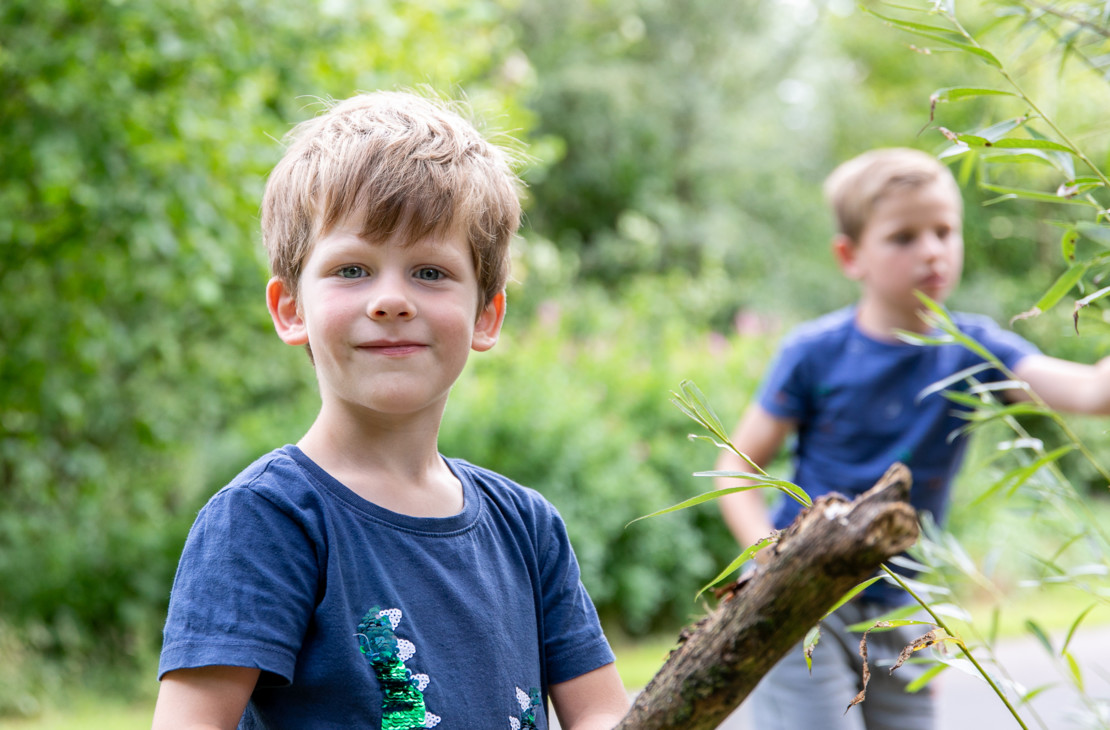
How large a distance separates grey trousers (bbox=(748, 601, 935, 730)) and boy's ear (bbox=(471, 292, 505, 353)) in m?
1.38

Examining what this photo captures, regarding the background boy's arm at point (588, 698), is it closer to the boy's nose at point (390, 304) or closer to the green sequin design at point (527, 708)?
the green sequin design at point (527, 708)

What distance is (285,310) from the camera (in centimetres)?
168

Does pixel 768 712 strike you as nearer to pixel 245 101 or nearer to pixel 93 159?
pixel 93 159

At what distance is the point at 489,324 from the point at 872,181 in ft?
5.85

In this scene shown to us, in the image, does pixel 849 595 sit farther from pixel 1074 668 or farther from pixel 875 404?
pixel 875 404

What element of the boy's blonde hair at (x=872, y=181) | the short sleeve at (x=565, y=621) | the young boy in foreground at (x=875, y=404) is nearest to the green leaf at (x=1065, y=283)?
the short sleeve at (x=565, y=621)

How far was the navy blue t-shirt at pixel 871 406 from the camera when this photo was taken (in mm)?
2934

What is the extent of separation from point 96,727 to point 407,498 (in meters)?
4.88

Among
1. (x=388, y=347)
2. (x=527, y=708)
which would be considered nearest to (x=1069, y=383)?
(x=527, y=708)

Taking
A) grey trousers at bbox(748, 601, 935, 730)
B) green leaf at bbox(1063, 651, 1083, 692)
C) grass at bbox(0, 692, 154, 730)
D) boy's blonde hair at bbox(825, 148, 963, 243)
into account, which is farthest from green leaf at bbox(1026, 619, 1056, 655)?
grass at bbox(0, 692, 154, 730)

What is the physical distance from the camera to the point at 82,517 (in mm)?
7148

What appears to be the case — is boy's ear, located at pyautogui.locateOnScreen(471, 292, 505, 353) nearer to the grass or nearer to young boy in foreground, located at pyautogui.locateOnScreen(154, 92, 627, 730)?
young boy in foreground, located at pyautogui.locateOnScreen(154, 92, 627, 730)

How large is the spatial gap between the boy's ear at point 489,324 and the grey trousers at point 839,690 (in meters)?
1.38

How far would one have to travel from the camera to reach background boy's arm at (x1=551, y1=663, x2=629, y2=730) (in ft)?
5.39
